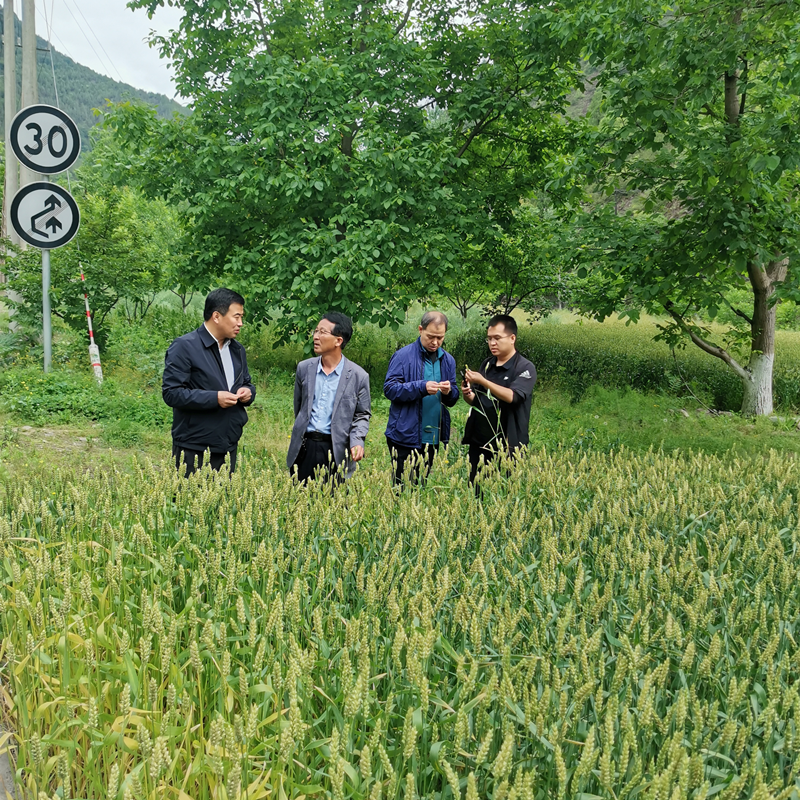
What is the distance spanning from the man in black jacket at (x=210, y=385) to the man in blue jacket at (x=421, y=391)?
1127mm

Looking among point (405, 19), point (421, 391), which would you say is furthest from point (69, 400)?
point (405, 19)

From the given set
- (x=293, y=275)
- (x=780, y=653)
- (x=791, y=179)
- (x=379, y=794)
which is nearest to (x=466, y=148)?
(x=293, y=275)

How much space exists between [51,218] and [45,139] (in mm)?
924

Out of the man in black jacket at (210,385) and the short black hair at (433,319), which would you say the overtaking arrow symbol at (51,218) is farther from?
the short black hair at (433,319)

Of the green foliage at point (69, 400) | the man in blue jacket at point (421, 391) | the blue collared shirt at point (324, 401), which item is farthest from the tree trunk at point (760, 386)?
the green foliage at point (69, 400)

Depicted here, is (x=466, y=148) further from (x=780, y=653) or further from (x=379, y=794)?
(x=379, y=794)

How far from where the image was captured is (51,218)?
8414 mm

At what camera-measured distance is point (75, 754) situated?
78.2 inches

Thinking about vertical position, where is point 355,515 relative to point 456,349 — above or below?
below

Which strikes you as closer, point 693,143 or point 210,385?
point 210,385

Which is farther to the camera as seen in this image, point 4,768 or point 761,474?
point 761,474

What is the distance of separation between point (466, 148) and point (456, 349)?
15.5 ft

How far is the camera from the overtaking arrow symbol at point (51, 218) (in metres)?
8.33

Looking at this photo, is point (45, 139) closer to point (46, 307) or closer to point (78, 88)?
point (46, 307)
